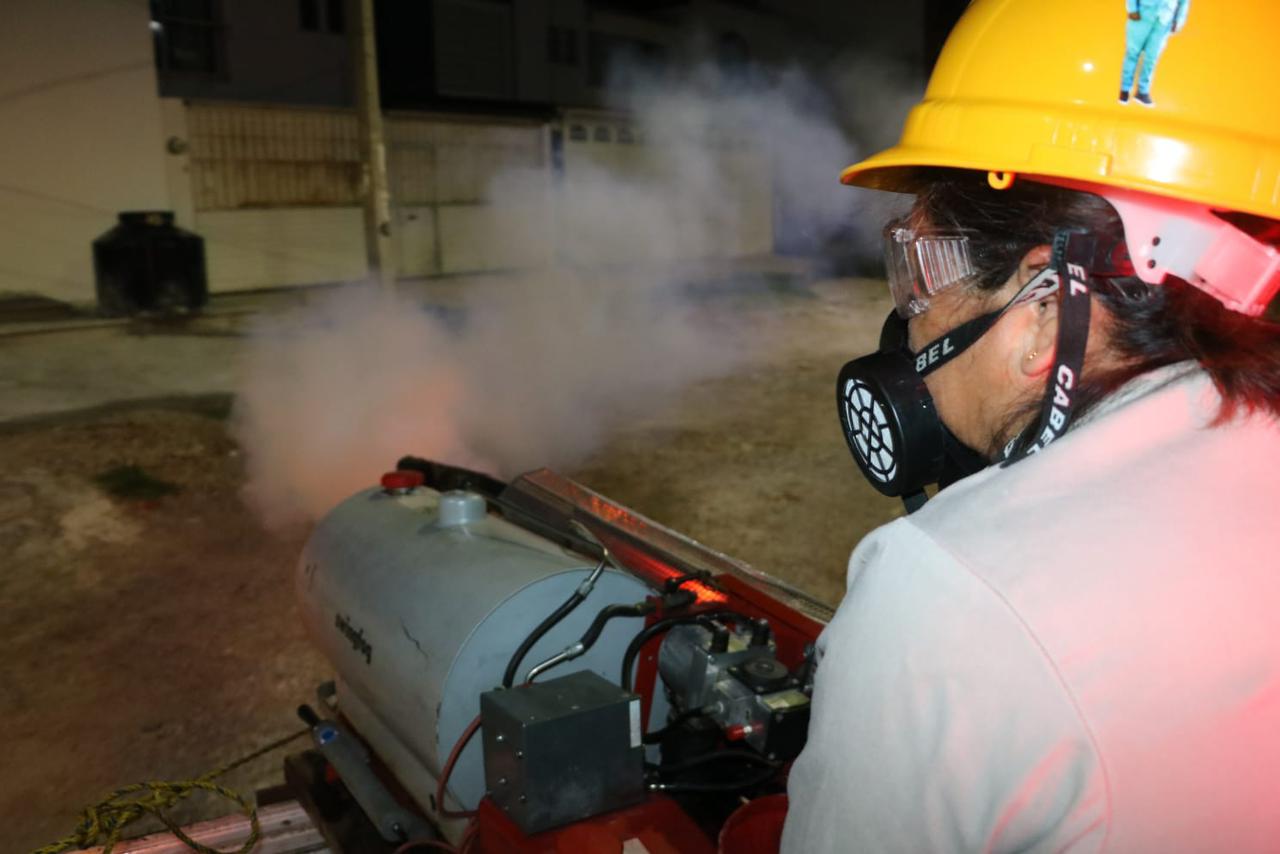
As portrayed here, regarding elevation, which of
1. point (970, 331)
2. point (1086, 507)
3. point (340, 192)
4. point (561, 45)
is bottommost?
point (1086, 507)

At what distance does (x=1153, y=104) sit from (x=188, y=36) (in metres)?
14.7

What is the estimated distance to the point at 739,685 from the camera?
1.73 m

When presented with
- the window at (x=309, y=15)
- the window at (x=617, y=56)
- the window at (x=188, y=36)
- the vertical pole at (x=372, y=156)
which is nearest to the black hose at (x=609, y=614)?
the vertical pole at (x=372, y=156)

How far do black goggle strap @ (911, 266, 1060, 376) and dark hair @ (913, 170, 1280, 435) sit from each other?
36 millimetres

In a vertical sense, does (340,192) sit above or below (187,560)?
above

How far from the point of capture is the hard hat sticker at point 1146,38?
107cm

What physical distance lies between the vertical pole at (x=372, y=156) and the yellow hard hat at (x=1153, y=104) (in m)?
9.49

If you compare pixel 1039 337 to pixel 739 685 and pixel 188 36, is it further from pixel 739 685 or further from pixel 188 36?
pixel 188 36

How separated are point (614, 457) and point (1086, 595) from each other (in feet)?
19.1

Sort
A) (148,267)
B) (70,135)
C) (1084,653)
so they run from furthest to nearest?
(70,135) → (148,267) → (1084,653)

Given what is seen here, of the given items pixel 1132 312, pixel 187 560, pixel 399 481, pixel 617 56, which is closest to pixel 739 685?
pixel 1132 312

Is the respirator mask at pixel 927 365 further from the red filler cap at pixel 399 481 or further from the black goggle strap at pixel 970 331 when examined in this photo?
the red filler cap at pixel 399 481

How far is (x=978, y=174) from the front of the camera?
1.28m

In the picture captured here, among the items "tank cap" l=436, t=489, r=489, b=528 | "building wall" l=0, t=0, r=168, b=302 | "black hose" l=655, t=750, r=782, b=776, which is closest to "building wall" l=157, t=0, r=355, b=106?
"building wall" l=0, t=0, r=168, b=302
